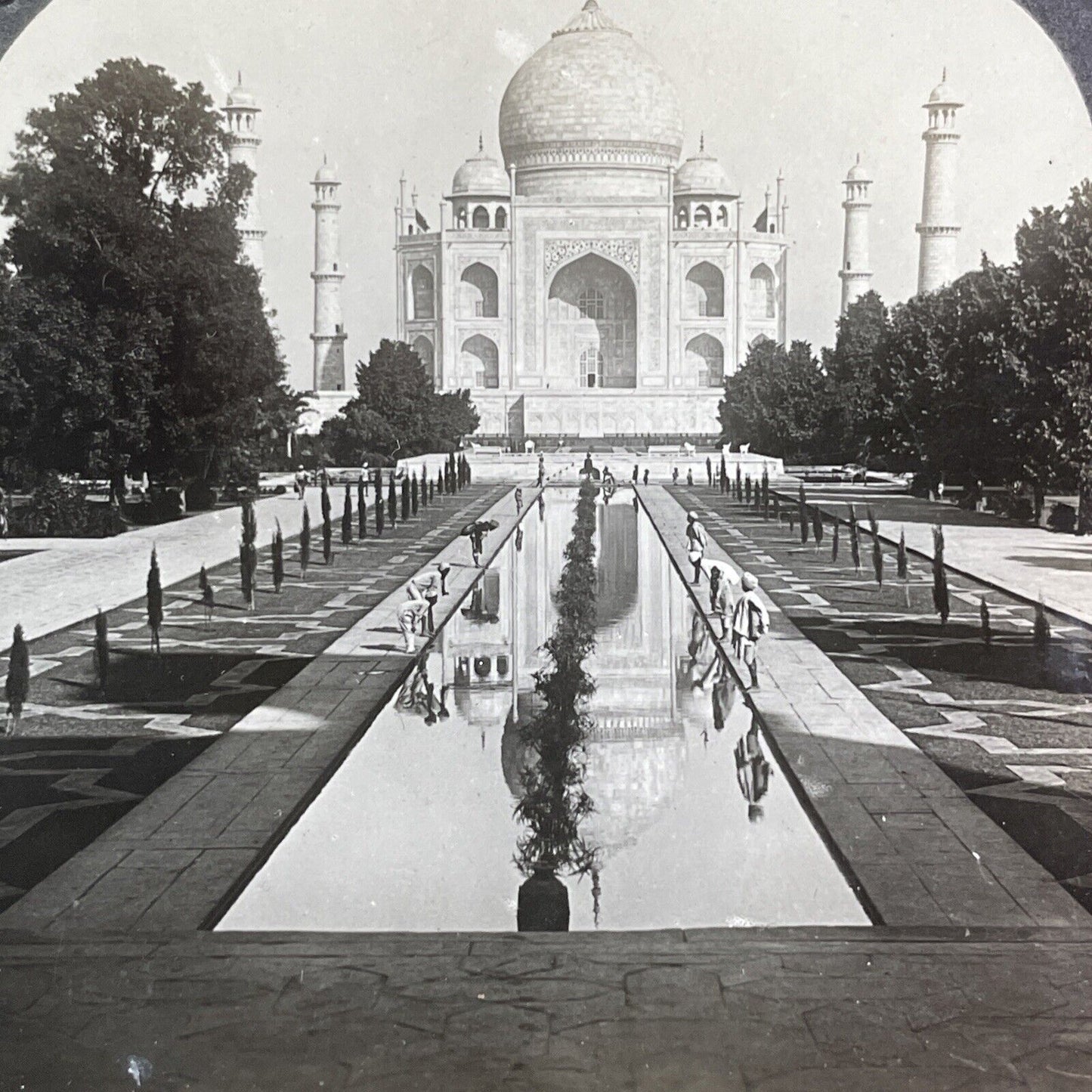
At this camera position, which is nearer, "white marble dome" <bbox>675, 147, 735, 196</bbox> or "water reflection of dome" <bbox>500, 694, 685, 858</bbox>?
"water reflection of dome" <bbox>500, 694, 685, 858</bbox>

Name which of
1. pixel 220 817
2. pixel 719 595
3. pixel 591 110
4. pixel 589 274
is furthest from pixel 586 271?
pixel 220 817

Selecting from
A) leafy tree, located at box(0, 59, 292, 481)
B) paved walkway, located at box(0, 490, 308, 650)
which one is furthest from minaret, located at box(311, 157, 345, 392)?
leafy tree, located at box(0, 59, 292, 481)

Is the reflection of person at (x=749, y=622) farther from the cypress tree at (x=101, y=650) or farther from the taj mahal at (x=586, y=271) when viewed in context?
the taj mahal at (x=586, y=271)

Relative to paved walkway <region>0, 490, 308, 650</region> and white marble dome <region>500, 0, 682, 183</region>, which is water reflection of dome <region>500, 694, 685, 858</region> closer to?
paved walkway <region>0, 490, 308, 650</region>

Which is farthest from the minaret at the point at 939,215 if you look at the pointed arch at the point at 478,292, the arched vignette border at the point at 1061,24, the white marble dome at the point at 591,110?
the arched vignette border at the point at 1061,24

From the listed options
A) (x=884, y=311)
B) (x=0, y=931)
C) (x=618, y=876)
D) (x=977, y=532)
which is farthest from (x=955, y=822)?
(x=884, y=311)
